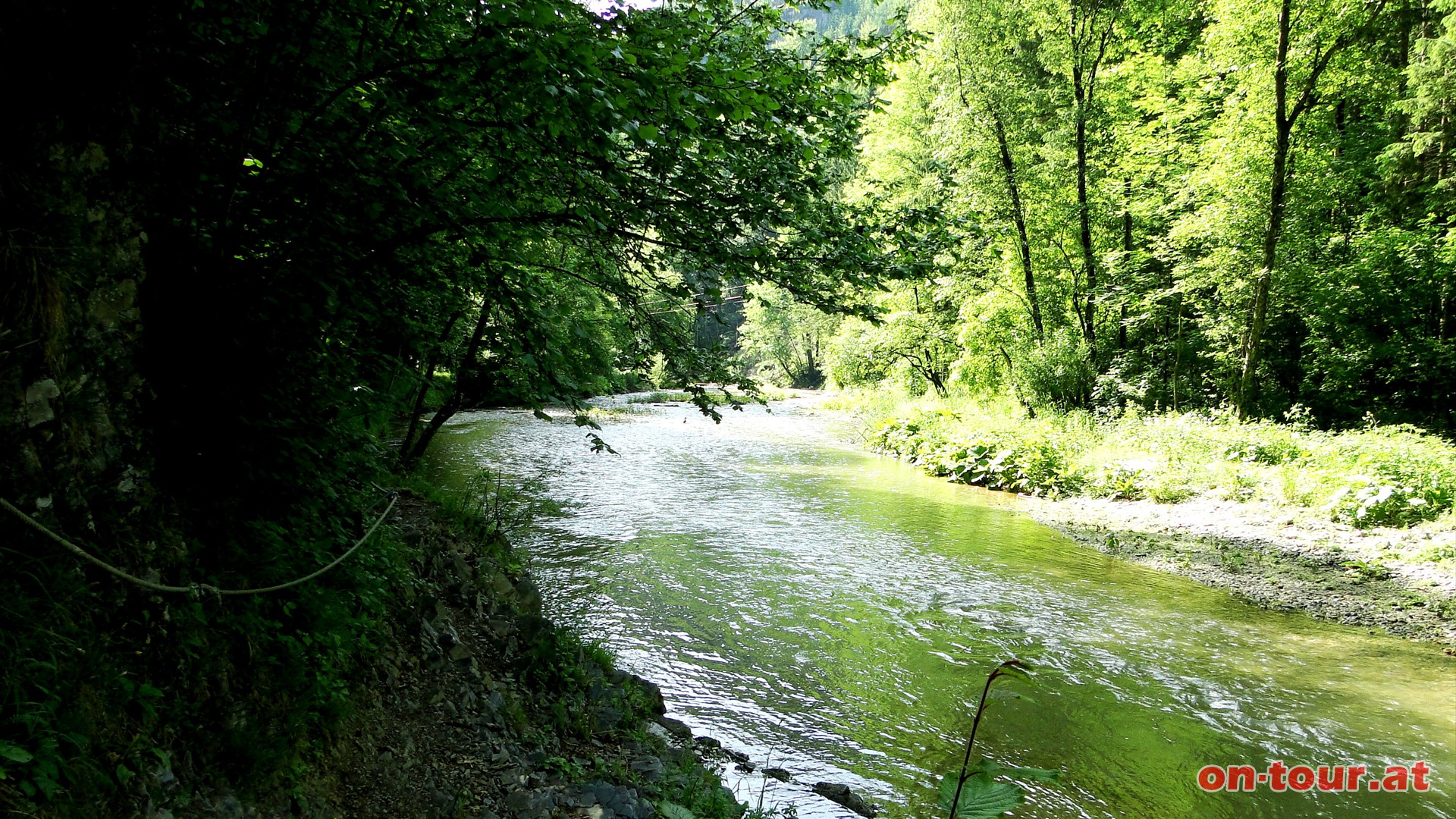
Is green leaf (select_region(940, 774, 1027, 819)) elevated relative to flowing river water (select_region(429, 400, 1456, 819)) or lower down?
elevated

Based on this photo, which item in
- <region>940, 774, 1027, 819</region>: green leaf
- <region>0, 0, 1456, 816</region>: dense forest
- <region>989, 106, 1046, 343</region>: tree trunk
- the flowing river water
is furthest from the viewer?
<region>989, 106, 1046, 343</region>: tree trunk

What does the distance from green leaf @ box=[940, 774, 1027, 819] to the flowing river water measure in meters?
3.63

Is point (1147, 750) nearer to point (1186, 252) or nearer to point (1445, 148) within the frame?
point (1186, 252)

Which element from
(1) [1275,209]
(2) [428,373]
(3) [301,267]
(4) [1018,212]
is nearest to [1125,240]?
(4) [1018,212]

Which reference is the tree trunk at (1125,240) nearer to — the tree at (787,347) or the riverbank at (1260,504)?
the riverbank at (1260,504)

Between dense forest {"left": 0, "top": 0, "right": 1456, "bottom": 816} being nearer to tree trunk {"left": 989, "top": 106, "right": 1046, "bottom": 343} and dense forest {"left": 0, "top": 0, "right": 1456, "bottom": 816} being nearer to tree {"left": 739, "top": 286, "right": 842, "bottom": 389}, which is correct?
tree trunk {"left": 989, "top": 106, "right": 1046, "bottom": 343}

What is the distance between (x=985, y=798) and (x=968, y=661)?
6.39 metres

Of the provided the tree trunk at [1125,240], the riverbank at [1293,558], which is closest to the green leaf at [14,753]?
the riverbank at [1293,558]

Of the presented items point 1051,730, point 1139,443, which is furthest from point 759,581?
point 1139,443

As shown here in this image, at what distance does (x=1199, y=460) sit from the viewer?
546 inches

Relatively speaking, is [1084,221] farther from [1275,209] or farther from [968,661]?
[968,661]

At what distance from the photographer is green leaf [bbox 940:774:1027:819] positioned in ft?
5.14

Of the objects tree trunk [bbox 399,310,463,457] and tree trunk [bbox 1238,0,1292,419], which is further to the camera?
tree trunk [bbox 1238,0,1292,419]

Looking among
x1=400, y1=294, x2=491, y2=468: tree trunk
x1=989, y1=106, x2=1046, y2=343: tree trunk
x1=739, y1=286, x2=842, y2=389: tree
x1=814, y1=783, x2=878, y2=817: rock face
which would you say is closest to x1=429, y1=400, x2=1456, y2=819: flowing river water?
x1=814, y1=783, x2=878, y2=817: rock face
